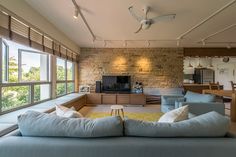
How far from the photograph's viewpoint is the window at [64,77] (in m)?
6.39

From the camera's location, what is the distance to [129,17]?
14.3 feet

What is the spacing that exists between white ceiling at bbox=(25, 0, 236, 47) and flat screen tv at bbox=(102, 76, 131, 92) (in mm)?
2309

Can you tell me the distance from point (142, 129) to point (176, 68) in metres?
7.10

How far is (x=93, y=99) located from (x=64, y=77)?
5.10 ft

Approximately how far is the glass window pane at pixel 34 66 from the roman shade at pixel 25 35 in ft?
1.03

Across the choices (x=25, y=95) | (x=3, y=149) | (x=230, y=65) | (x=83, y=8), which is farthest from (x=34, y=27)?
(x=230, y=65)

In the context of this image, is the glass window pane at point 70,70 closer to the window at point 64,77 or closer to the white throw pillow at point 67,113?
the window at point 64,77

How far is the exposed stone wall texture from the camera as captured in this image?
8.23 m

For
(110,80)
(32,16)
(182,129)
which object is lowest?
(182,129)

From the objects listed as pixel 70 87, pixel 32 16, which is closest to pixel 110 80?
pixel 70 87

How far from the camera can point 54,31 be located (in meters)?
5.18

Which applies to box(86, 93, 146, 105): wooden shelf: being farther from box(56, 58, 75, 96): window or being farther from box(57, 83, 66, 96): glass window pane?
box(57, 83, 66, 96): glass window pane

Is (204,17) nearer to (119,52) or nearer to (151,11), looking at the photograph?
(151,11)

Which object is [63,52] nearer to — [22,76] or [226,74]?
[22,76]
